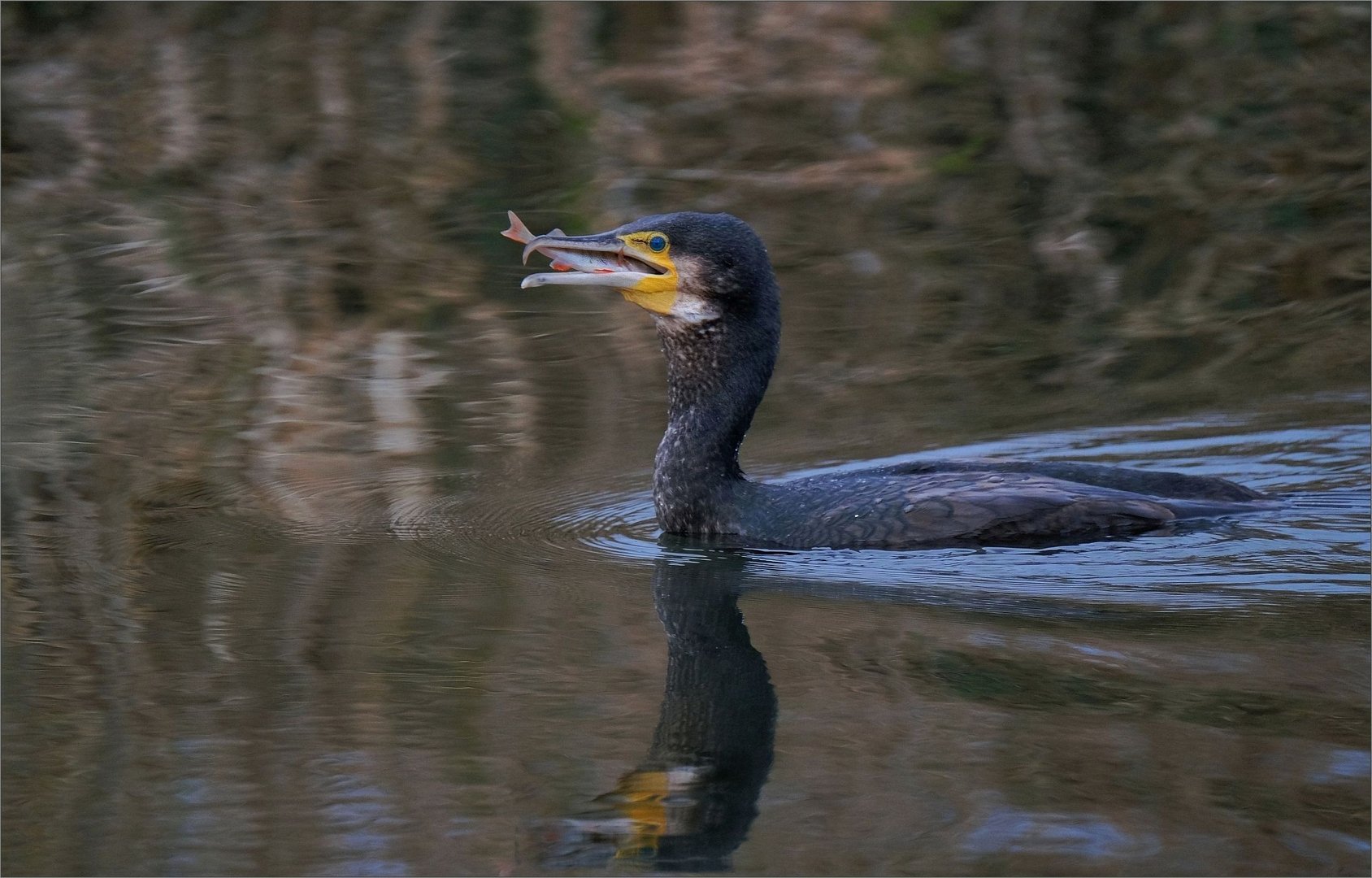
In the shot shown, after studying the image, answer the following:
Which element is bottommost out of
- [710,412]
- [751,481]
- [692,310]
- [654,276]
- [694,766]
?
[694,766]

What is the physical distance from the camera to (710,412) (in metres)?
7.02

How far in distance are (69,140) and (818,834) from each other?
11.7 metres

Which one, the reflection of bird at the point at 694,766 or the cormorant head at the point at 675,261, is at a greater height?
the cormorant head at the point at 675,261

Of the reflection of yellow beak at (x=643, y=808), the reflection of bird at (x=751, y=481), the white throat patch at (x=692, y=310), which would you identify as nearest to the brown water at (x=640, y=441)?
the reflection of yellow beak at (x=643, y=808)

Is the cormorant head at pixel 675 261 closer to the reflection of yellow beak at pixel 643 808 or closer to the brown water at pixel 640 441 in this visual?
the brown water at pixel 640 441

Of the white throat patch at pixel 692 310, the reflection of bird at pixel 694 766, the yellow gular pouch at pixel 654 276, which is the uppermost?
the yellow gular pouch at pixel 654 276

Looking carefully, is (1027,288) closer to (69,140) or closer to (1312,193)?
(1312,193)

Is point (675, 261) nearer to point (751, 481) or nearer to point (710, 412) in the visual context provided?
point (710, 412)

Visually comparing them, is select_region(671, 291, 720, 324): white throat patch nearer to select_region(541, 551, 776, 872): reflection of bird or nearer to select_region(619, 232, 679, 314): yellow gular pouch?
select_region(619, 232, 679, 314): yellow gular pouch

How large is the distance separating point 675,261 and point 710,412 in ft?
2.05

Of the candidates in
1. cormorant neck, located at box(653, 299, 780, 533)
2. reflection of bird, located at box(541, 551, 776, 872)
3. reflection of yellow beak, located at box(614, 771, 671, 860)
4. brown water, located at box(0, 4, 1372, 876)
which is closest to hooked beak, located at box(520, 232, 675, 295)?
cormorant neck, located at box(653, 299, 780, 533)

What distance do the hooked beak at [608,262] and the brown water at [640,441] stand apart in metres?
1.01

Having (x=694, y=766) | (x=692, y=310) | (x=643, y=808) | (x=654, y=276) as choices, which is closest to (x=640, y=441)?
(x=692, y=310)

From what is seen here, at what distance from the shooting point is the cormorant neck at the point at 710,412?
6.95 meters
